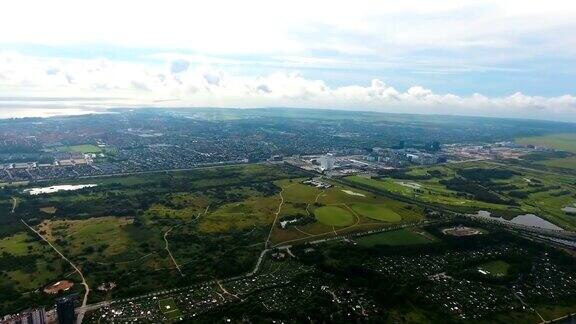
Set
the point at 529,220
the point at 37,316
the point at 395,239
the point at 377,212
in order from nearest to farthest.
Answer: the point at 37,316
the point at 395,239
the point at 377,212
the point at 529,220

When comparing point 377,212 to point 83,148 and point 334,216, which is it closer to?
point 334,216

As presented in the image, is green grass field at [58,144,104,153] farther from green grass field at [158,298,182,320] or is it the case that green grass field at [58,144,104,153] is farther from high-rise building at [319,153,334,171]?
green grass field at [158,298,182,320]

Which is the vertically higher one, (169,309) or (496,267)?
(496,267)

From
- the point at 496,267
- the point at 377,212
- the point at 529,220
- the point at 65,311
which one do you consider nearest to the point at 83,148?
the point at 377,212

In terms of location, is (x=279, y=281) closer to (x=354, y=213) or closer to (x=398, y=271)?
(x=398, y=271)

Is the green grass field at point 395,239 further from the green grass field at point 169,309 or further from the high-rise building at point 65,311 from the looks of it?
the high-rise building at point 65,311
